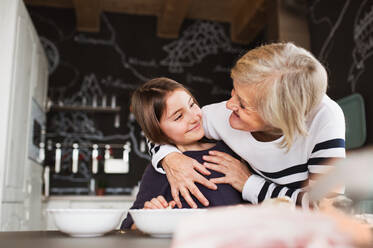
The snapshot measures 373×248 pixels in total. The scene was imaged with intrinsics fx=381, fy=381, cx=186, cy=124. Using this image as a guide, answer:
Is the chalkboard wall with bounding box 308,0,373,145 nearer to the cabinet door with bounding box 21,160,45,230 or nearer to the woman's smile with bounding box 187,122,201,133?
the woman's smile with bounding box 187,122,201,133

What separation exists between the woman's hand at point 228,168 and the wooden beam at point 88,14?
2984mm

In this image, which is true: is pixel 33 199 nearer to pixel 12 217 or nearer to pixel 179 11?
pixel 12 217

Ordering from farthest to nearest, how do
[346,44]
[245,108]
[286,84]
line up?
[346,44], [245,108], [286,84]

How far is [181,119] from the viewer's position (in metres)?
1.31

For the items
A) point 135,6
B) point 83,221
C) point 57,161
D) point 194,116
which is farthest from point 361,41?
point 57,161

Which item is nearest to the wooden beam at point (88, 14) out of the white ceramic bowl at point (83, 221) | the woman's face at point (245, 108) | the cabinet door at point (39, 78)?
the cabinet door at point (39, 78)

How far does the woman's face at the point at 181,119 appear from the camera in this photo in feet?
4.29

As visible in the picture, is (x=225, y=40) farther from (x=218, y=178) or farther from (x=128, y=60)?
(x=218, y=178)

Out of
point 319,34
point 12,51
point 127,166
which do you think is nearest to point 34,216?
point 127,166

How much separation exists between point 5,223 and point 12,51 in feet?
3.50

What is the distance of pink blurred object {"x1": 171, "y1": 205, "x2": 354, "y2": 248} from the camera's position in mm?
253

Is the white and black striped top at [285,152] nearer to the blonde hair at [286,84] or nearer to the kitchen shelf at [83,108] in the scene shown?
the blonde hair at [286,84]

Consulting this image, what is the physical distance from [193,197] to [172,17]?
3.19m

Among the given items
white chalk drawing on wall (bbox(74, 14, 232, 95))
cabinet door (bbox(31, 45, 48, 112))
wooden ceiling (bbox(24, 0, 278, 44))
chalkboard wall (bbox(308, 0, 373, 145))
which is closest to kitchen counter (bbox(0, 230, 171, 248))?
chalkboard wall (bbox(308, 0, 373, 145))
